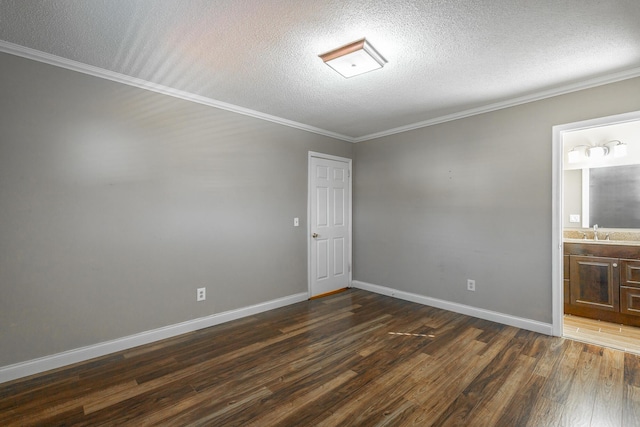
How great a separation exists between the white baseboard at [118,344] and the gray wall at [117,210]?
0.06m

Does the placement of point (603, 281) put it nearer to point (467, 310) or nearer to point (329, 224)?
point (467, 310)

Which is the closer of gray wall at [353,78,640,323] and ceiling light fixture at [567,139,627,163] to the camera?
gray wall at [353,78,640,323]

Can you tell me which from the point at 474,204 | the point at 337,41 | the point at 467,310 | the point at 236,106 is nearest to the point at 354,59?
the point at 337,41

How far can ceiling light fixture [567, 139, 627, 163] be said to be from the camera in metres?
3.76

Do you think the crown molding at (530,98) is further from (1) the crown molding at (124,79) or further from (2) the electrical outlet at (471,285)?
(2) the electrical outlet at (471,285)

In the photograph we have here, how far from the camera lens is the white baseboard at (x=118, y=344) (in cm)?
232

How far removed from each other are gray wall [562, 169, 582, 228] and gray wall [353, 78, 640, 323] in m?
1.60

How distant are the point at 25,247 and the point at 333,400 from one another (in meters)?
2.65

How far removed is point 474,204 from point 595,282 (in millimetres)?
1657

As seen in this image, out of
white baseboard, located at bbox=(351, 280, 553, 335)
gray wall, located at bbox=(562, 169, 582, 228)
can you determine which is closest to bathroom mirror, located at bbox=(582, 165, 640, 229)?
gray wall, located at bbox=(562, 169, 582, 228)

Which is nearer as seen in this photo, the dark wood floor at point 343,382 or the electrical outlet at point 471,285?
the dark wood floor at point 343,382

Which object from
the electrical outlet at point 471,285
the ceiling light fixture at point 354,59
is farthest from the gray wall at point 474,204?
the ceiling light fixture at point 354,59

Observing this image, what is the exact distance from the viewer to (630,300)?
3.33 meters

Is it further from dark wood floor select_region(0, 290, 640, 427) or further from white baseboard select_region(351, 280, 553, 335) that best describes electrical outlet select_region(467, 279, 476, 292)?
dark wood floor select_region(0, 290, 640, 427)
